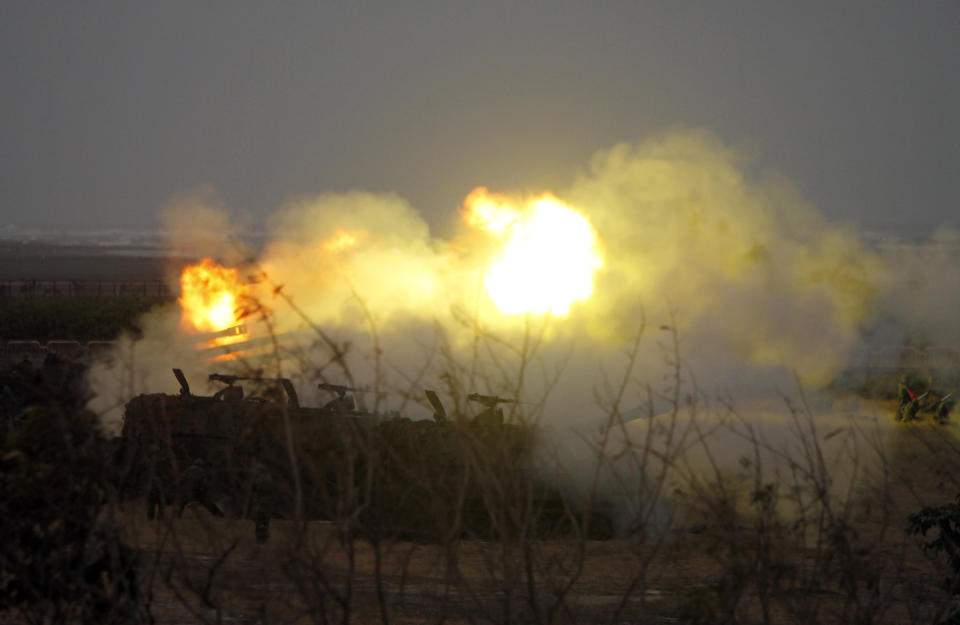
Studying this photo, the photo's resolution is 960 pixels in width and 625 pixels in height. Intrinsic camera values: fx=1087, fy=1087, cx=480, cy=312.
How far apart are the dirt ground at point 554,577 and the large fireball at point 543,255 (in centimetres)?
597

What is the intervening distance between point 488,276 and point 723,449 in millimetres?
4760

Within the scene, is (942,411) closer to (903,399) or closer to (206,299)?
(903,399)

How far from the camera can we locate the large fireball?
→ 17.9m

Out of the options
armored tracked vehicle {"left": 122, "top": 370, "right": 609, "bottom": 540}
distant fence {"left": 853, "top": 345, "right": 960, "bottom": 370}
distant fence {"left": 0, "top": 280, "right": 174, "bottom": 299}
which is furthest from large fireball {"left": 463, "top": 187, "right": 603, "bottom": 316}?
distant fence {"left": 0, "top": 280, "right": 174, "bottom": 299}

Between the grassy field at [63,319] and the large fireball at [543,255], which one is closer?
the large fireball at [543,255]

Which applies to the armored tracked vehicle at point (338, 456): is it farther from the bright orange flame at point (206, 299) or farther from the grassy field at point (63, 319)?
the grassy field at point (63, 319)

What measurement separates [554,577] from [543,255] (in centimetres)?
989

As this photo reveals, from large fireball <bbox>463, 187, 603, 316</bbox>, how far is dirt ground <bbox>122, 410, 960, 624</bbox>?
5.97m

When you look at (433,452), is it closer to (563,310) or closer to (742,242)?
(563,310)

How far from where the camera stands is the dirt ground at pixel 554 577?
498 centimetres

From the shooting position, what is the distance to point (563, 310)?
1828cm

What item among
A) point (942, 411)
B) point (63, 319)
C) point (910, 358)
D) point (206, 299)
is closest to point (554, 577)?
point (942, 411)

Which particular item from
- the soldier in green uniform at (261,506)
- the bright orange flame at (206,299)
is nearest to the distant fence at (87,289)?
the bright orange flame at (206,299)

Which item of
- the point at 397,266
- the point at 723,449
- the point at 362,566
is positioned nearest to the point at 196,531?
the point at 362,566
